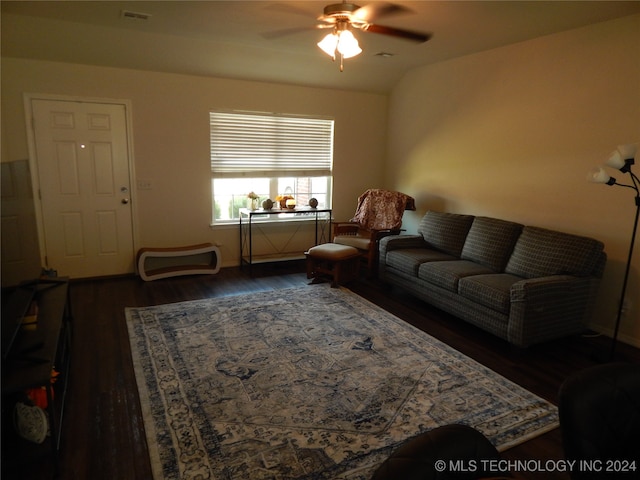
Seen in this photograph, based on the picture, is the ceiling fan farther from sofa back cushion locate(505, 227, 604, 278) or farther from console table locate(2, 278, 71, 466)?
console table locate(2, 278, 71, 466)

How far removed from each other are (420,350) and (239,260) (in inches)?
123

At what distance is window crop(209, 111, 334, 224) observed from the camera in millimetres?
5410

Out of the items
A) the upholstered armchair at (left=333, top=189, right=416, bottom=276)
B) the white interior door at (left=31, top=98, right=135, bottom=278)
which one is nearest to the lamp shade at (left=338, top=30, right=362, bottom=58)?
the upholstered armchair at (left=333, top=189, right=416, bottom=276)

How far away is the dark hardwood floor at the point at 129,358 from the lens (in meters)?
2.08

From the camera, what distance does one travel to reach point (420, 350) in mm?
3240

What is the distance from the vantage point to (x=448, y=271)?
3.84 m

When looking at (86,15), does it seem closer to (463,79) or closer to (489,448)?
(463,79)

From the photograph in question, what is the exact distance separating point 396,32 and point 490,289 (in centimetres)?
208

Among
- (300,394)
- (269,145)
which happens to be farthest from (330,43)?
(269,145)

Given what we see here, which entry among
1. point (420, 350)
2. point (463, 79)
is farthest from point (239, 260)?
point (463, 79)

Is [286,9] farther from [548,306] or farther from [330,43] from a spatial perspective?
[548,306]

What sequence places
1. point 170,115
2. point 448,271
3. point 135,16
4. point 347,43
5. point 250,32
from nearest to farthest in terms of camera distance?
point 347,43, point 135,16, point 448,271, point 250,32, point 170,115

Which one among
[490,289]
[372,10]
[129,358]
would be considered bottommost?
[129,358]

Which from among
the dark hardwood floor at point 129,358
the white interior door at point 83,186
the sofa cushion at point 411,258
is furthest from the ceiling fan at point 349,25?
the white interior door at point 83,186
